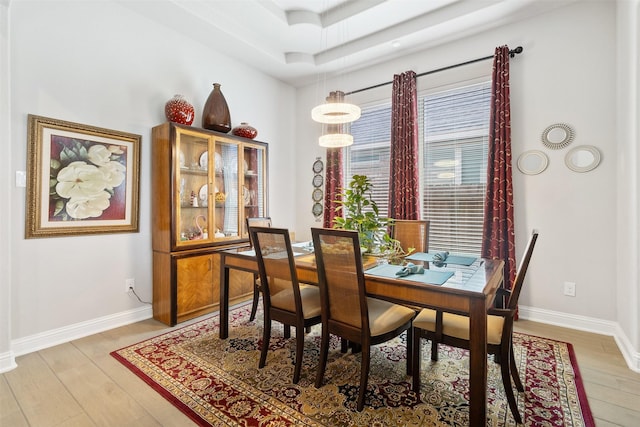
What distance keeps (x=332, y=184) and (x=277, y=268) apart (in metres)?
2.45

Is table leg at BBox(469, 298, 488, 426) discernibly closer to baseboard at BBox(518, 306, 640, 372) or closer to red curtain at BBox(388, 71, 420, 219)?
baseboard at BBox(518, 306, 640, 372)

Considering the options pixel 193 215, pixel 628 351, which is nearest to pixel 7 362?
pixel 193 215

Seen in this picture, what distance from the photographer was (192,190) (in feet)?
10.6

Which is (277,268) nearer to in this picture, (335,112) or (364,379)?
(364,379)

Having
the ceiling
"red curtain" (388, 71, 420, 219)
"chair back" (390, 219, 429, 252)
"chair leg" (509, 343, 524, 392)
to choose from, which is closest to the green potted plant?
"chair back" (390, 219, 429, 252)

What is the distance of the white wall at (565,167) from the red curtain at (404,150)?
776 millimetres

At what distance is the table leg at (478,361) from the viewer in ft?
4.79

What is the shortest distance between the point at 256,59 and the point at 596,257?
4308mm

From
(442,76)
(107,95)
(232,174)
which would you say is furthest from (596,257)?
(107,95)

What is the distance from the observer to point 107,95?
110 inches

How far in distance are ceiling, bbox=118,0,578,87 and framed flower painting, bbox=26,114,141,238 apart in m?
1.35

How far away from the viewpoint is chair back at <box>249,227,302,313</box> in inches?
76.4

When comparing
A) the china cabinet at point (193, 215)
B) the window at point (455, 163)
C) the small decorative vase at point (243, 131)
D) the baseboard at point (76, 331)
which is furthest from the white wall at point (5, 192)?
the window at point (455, 163)

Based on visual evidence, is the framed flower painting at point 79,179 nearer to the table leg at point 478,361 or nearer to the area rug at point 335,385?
the area rug at point 335,385
